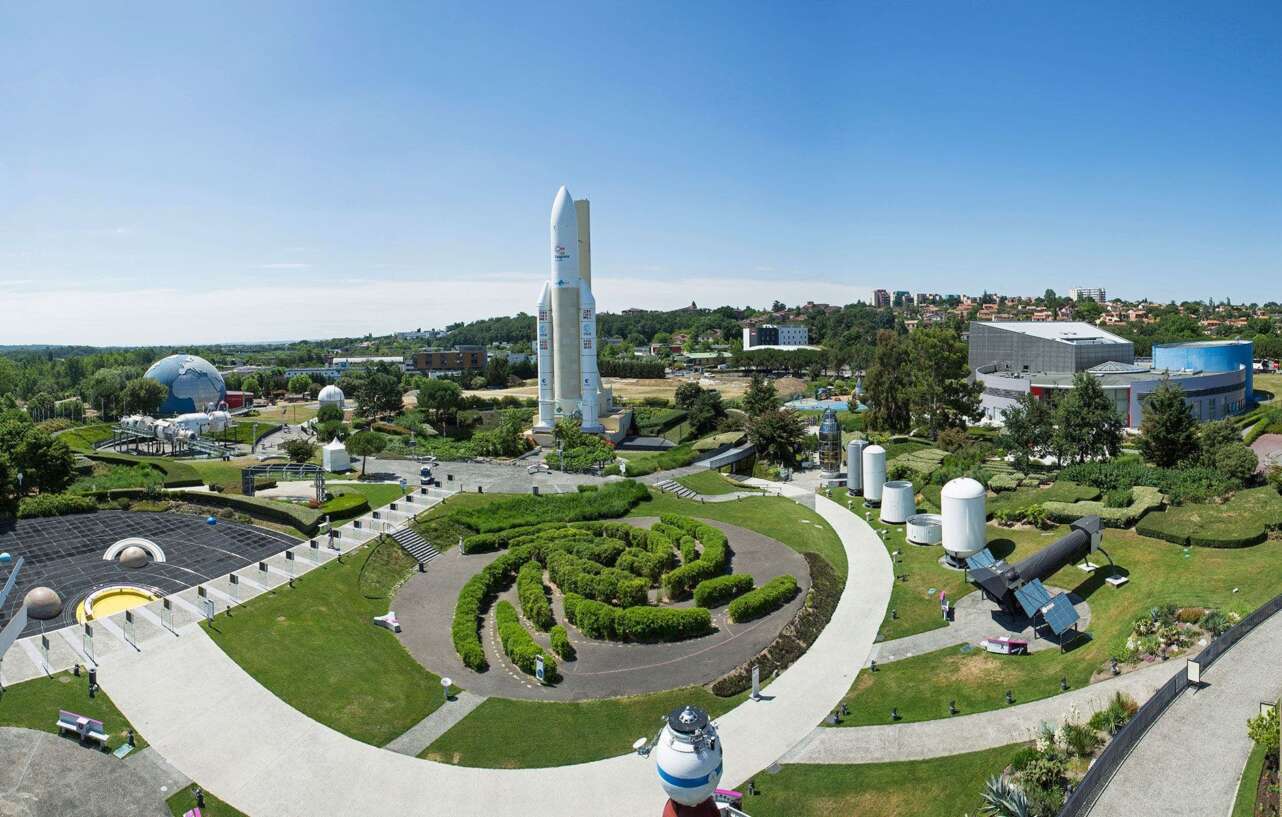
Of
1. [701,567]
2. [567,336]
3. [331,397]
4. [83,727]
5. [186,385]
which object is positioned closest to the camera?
[83,727]

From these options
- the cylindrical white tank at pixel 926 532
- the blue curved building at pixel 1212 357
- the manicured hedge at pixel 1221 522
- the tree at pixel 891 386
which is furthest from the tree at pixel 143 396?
the blue curved building at pixel 1212 357

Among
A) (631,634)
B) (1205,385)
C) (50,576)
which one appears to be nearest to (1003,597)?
(631,634)

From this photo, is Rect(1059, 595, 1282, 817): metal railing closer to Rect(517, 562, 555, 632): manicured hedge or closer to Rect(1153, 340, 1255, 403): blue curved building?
Rect(517, 562, 555, 632): manicured hedge

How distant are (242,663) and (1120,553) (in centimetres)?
4349

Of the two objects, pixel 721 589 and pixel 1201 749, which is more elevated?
pixel 1201 749

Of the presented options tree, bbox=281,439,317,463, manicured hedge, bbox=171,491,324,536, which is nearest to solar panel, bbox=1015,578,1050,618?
manicured hedge, bbox=171,491,324,536

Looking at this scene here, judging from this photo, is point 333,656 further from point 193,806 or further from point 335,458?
point 335,458

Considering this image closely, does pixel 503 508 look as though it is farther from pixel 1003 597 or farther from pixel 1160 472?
pixel 1160 472

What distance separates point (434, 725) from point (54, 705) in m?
13.9

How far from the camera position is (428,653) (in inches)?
1348

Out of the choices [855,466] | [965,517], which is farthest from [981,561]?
[855,466]

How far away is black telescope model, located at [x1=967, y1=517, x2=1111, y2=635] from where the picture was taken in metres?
32.4

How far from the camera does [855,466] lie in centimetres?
5997

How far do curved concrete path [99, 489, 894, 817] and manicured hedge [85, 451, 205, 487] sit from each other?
32547mm
